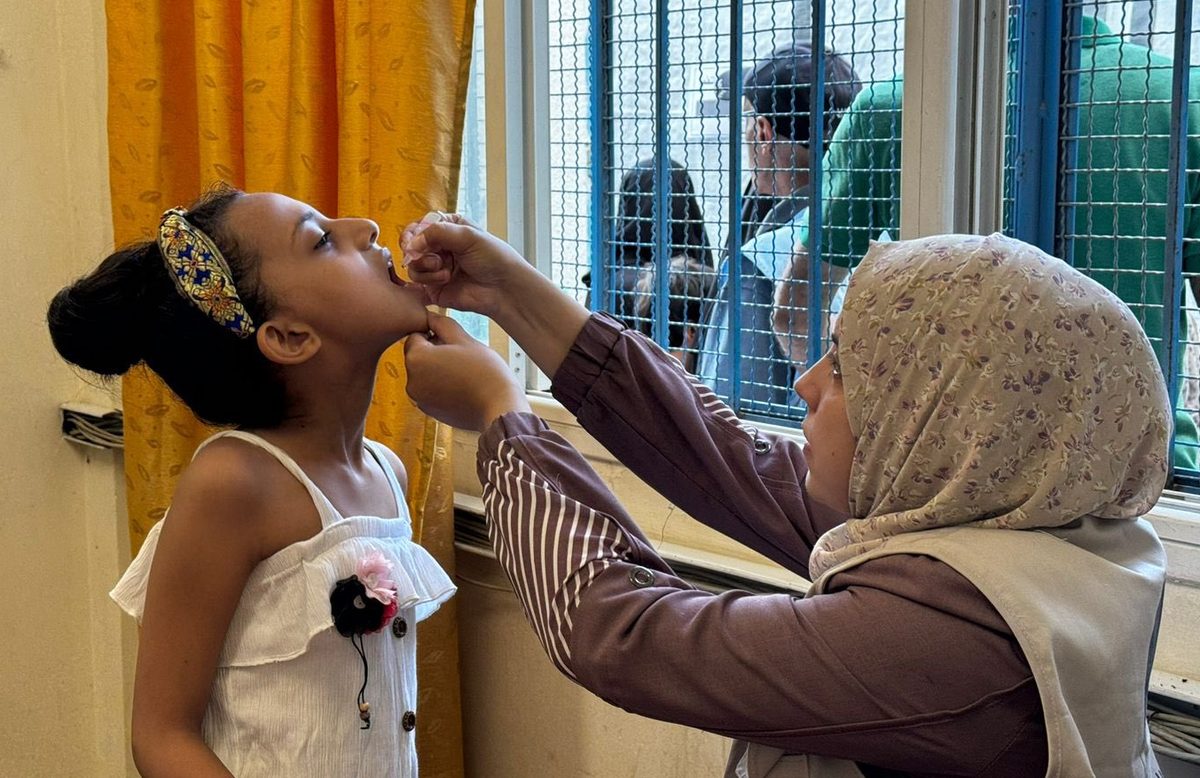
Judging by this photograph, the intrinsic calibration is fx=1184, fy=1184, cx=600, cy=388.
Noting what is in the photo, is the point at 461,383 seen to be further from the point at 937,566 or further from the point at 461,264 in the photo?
the point at 937,566

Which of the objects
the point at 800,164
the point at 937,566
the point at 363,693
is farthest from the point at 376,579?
the point at 800,164

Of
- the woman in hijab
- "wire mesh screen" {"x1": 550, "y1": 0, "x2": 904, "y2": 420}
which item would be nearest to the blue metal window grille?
"wire mesh screen" {"x1": 550, "y1": 0, "x2": 904, "y2": 420}

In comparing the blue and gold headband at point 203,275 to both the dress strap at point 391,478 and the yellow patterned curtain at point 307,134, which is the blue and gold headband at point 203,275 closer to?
the dress strap at point 391,478

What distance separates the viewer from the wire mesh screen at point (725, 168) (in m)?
1.68

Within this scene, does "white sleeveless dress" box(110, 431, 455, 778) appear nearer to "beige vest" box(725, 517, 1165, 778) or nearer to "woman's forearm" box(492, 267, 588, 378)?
"woman's forearm" box(492, 267, 588, 378)

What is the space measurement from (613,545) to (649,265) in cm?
106

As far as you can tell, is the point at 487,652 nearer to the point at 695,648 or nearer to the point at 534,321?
the point at 534,321

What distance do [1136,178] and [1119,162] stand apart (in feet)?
0.09

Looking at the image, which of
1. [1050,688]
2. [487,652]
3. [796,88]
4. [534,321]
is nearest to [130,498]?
[487,652]

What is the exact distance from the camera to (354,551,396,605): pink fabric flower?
1237mm

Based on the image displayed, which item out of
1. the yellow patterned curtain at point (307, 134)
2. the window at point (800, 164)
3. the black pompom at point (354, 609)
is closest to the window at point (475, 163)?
the window at point (800, 164)

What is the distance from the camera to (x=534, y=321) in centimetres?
125

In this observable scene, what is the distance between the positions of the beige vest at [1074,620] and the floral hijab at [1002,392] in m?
0.02

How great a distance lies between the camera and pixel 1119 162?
4.87 feet
